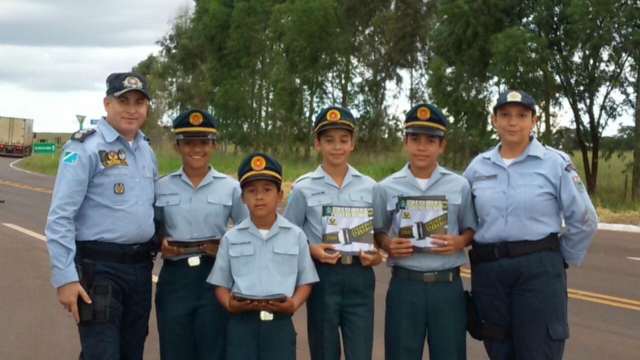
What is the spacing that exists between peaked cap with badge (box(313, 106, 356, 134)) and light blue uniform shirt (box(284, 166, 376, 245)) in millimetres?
260

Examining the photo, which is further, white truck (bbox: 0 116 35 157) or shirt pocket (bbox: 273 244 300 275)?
white truck (bbox: 0 116 35 157)

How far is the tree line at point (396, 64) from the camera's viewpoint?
22.0 meters

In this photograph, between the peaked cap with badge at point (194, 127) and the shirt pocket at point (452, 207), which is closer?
the shirt pocket at point (452, 207)

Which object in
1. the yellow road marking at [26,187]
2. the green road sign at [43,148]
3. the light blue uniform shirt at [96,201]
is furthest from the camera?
the green road sign at [43,148]

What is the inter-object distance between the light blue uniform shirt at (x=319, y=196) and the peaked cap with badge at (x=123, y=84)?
1081 millimetres

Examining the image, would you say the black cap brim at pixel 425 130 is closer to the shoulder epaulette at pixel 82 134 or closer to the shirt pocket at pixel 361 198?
the shirt pocket at pixel 361 198

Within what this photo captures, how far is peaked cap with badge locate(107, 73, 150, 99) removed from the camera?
16.0ft

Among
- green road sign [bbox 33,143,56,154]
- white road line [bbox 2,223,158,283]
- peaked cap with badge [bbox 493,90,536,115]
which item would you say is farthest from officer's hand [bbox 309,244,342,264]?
green road sign [bbox 33,143,56,154]

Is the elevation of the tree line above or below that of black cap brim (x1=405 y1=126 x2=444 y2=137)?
above

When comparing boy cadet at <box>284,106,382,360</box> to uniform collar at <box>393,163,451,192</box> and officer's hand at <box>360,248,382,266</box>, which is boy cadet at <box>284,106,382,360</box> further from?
uniform collar at <box>393,163,451,192</box>

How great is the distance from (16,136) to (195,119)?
65.9 m

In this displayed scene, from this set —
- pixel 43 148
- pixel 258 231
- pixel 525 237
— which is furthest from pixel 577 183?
pixel 43 148

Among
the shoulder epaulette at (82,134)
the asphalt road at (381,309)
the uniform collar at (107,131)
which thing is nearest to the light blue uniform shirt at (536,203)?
the uniform collar at (107,131)

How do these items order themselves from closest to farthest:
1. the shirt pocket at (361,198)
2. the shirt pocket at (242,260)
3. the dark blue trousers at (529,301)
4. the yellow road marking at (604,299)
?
the shirt pocket at (242,260), the dark blue trousers at (529,301), the shirt pocket at (361,198), the yellow road marking at (604,299)
